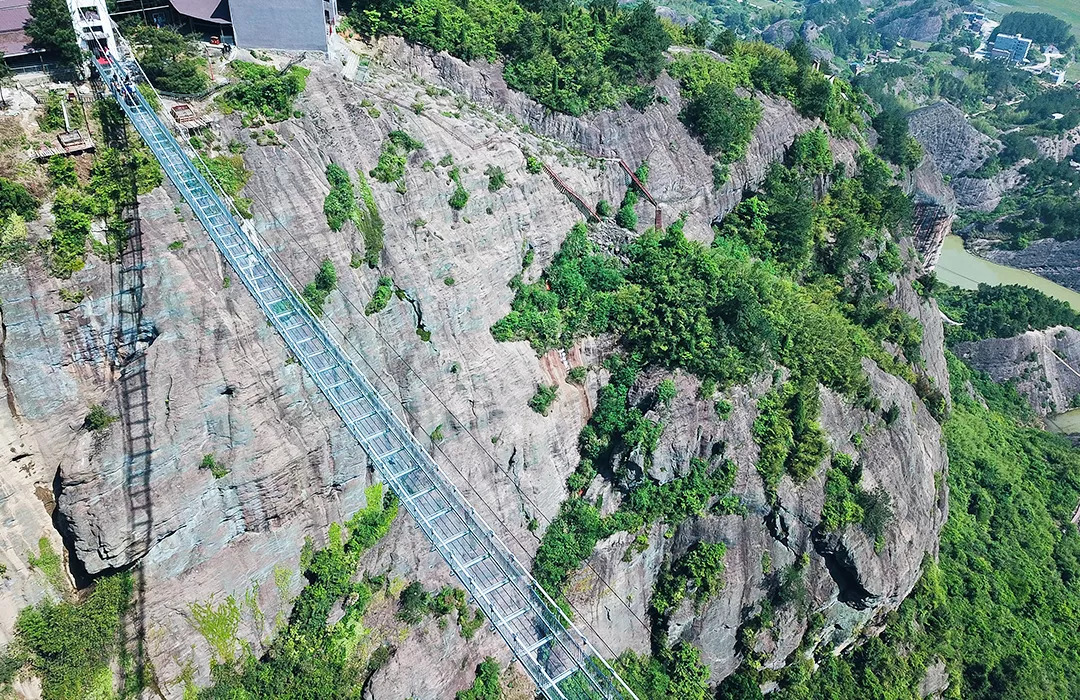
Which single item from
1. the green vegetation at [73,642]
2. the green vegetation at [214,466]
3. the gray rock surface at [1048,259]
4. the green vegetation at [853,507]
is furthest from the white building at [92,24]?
the gray rock surface at [1048,259]

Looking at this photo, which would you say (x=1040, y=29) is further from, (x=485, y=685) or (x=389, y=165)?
(x=485, y=685)

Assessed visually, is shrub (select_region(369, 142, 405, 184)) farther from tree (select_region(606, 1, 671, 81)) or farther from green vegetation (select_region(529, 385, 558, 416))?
tree (select_region(606, 1, 671, 81))

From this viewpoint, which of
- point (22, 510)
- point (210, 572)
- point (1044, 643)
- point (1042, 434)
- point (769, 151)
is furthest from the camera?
point (1042, 434)

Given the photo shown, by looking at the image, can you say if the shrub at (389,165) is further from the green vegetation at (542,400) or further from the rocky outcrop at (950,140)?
the rocky outcrop at (950,140)

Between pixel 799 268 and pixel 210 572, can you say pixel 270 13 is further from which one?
pixel 799 268

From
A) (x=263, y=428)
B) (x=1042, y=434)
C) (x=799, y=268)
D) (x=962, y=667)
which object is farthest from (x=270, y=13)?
(x=1042, y=434)

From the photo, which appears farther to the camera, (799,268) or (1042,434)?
(1042,434)

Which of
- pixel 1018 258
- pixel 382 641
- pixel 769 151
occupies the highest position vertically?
pixel 769 151
